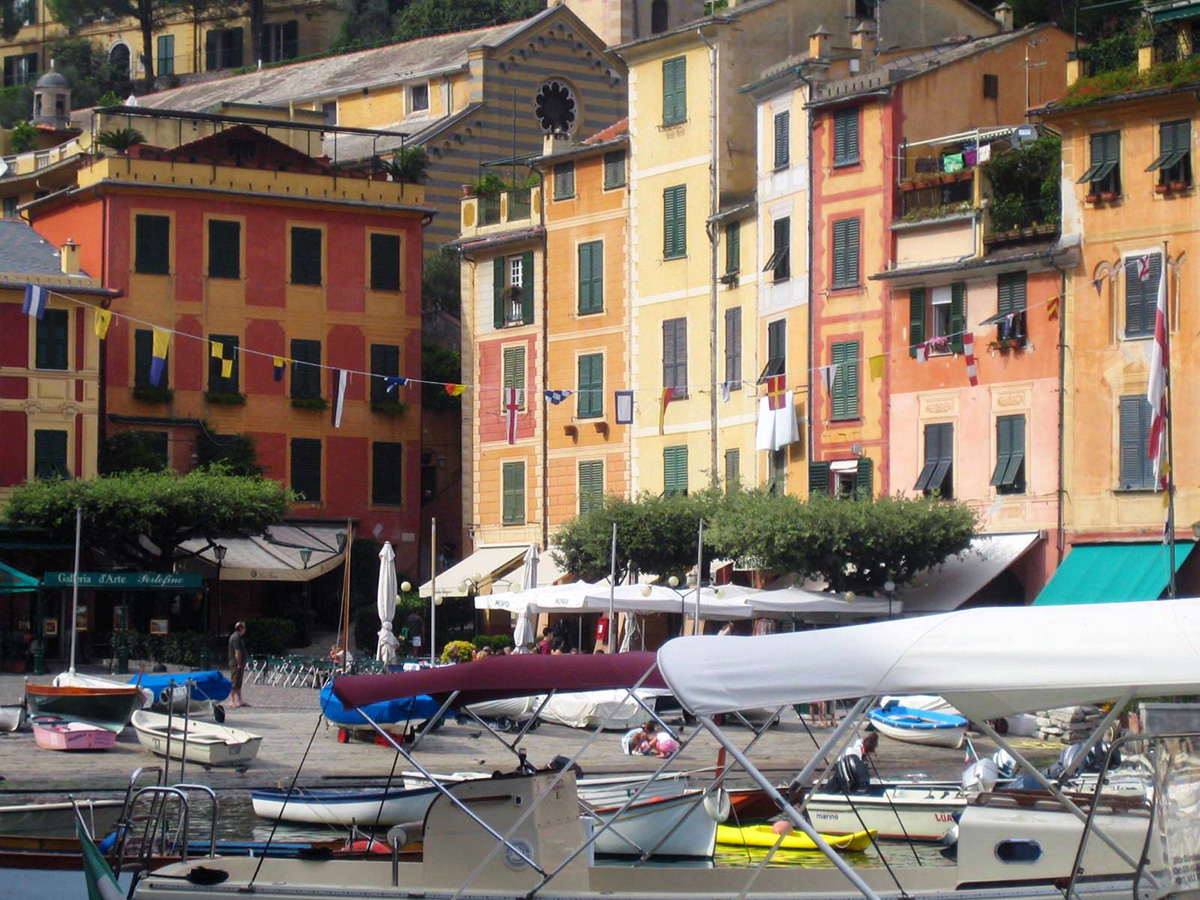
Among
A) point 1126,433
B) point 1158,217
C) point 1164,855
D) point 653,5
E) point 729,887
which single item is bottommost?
point 729,887

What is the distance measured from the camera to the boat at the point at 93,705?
3534 cm

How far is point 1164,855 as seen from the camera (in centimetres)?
1311

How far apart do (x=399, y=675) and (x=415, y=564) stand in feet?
138

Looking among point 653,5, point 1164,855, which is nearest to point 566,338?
point 653,5

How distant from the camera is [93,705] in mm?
35438

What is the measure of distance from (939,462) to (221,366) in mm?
21176

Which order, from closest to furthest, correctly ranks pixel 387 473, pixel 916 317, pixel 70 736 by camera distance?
1. pixel 70 736
2. pixel 916 317
3. pixel 387 473

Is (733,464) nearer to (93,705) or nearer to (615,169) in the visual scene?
(615,169)

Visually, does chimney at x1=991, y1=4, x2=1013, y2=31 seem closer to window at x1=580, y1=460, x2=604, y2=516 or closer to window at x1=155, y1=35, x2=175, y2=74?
window at x1=580, y1=460, x2=604, y2=516

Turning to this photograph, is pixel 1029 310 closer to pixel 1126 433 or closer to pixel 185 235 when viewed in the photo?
pixel 1126 433

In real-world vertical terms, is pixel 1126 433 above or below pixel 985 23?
below

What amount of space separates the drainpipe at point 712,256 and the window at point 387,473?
39.6 feet

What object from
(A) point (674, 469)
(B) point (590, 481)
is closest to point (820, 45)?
(A) point (674, 469)

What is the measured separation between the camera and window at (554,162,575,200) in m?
55.5
